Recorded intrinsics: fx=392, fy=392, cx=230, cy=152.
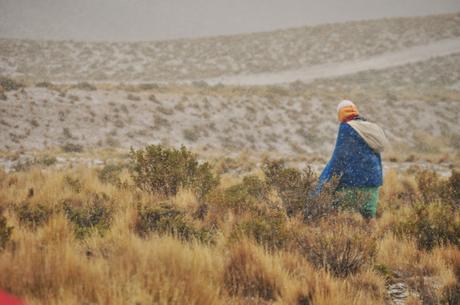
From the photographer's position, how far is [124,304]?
243 centimetres

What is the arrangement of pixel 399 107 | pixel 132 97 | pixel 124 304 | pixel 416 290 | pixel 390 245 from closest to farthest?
pixel 124 304 → pixel 416 290 → pixel 390 245 → pixel 132 97 → pixel 399 107

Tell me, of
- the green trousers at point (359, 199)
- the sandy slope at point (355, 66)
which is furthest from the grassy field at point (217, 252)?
the sandy slope at point (355, 66)

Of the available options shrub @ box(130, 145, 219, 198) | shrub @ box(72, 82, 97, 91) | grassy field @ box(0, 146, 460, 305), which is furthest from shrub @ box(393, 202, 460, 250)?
shrub @ box(72, 82, 97, 91)

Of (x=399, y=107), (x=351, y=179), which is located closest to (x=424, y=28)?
(x=399, y=107)

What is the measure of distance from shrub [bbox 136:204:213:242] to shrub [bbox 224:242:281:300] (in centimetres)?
66

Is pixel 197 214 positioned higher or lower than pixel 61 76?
lower

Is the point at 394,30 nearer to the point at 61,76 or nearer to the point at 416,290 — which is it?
the point at 61,76

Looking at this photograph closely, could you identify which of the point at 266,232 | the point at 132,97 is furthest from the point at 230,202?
the point at 132,97

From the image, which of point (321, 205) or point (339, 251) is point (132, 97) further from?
point (339, 251)

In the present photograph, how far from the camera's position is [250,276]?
3.32m

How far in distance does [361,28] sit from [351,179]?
50.1 m

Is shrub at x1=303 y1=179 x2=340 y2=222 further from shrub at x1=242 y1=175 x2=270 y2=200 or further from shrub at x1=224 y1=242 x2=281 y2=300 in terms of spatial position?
shrub at x1=224 y1=242 x2=281 y2=300

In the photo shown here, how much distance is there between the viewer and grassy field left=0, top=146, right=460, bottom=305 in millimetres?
2727

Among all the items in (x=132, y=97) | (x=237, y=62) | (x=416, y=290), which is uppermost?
(x=237, y=62)
